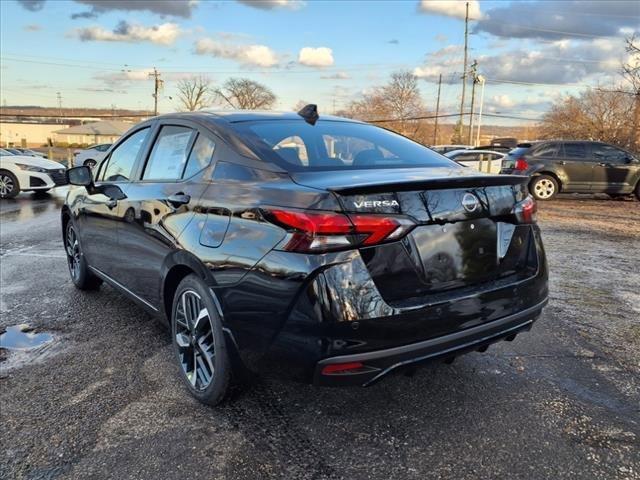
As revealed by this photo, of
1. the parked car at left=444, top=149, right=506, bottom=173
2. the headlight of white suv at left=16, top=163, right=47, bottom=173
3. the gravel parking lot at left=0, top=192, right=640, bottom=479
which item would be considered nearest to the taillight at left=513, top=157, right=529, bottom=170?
the parked car at left=444, top=149, right=506, bottom=173

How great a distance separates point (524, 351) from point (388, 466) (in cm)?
172

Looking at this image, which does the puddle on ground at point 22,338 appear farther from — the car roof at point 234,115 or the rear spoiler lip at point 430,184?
the rear spoiler lip at point 430,184

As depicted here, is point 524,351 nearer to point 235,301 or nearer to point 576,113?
point 235,301

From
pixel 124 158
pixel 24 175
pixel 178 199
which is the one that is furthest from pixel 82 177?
pixel 24 175

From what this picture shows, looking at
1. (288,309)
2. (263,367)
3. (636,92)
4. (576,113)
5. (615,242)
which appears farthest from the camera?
(576,113)

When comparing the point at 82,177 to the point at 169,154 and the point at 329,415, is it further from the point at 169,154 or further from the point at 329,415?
the point at 329,415

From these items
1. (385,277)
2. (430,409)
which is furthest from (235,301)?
(430,409)

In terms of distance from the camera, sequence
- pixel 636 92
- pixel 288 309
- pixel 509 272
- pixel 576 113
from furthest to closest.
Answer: pixel 576 113, pixel 636 92, pixel 509 272, pixel 288 309

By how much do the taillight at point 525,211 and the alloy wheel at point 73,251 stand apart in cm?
402

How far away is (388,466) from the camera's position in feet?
7.58

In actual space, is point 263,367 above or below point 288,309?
below

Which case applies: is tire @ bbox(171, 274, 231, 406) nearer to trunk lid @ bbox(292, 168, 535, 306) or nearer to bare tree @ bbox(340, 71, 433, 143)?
trunk lid @ bbox(292, 168, 535, 306)

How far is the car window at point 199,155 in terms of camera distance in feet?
9.69

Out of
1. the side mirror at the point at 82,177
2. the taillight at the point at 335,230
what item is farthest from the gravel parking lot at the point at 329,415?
the side mirror at the point at 82,177
